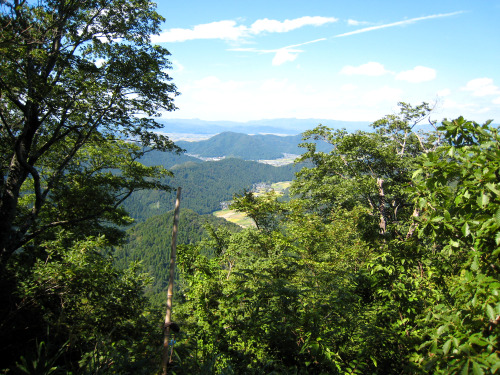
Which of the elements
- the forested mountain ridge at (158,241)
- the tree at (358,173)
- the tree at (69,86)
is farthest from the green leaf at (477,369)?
the forested mountain ridge at (158,241)

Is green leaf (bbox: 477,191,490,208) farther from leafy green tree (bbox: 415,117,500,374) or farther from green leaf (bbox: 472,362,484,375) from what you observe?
green leaf (bbox: 472,362,484,375)

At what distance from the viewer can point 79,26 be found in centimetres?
838

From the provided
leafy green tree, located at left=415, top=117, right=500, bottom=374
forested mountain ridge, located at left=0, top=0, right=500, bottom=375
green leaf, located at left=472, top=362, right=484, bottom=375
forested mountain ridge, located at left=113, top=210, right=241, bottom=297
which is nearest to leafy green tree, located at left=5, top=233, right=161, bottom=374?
forested mountain ridge, located at left=0, top=0, right=500, bottom=375

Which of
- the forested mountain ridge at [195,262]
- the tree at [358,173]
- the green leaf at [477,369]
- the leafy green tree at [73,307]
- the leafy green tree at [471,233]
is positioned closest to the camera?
the green leaf at [477,369]

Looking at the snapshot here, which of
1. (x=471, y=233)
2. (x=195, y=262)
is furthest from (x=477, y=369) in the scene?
(x=195, y=262)

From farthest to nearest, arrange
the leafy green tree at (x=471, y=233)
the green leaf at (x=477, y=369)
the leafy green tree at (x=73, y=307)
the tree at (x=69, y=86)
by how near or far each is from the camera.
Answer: the tree at (x=69, y=86) < the leafy green tree at (x=73, y=307) < the leafy green tree at (x=471, y=233) < the green leaf at (x=477, y=369)

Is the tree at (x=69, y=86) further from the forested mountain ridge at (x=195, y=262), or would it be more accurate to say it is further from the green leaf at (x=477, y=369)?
the green leaf at (x=477, y=369)

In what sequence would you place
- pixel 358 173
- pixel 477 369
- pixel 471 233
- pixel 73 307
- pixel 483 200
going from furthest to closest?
pixel 358 173 → pixel 73 307 → pixel 471 233 → pixel 483 200 → pixel 477 369

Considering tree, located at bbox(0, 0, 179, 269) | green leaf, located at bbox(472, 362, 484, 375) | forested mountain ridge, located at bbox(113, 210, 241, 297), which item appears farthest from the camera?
forested mountain ridge, located at bbox(113, 210, 241, 297)

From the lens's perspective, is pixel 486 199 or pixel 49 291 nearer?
pixel 486 199

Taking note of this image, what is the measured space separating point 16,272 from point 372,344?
7.43m

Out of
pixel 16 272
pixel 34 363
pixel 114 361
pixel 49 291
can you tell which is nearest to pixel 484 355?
pixel 114 361

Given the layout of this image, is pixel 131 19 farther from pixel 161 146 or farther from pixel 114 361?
pixel 114 361

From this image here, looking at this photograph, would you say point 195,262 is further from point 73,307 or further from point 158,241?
point 158,241
